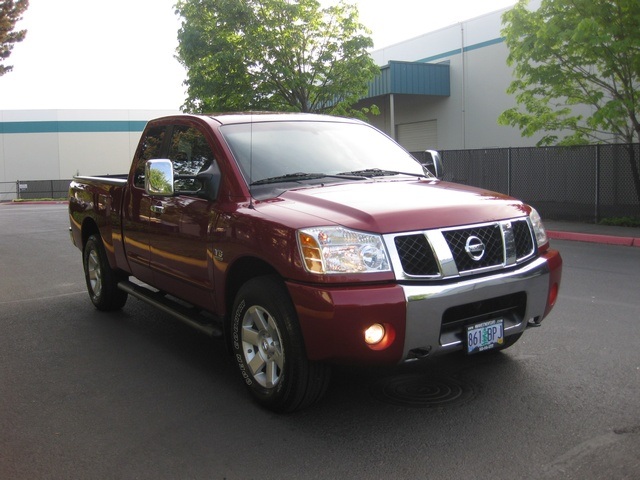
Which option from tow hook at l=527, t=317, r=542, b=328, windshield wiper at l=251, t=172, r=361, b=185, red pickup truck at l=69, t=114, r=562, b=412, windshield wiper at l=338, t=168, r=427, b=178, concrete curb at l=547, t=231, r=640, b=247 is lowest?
concrete curb at l=547, t=231, r=640, b=247

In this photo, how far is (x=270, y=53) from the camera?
20.8 meters

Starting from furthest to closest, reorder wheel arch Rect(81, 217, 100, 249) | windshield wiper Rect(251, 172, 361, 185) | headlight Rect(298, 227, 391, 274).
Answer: wheel arch Rect(81, 217, 100, 249) → windshield wiper Rect(251, 172, 361, 185) → headlight Rect(298, 227, 391, 274)

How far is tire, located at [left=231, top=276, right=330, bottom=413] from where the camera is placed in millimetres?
3865

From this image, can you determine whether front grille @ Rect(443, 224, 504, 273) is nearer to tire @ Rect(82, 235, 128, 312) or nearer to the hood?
the hood

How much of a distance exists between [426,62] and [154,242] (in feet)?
74.7

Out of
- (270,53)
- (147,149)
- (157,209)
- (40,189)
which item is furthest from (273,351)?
(40,189)

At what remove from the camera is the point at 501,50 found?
23000mm

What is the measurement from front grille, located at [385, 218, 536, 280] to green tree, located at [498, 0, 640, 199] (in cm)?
1068

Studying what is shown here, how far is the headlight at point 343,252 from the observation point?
3.70m

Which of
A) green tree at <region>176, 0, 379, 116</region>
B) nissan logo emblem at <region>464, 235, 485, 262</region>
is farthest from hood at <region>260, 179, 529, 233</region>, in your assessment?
green tree at <region>176, 0, 379, 116</region>

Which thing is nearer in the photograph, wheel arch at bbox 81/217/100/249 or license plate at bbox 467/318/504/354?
license plate at bbox 467/318/504/354

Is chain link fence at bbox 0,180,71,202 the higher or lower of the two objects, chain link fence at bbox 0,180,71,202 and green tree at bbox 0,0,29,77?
the lower

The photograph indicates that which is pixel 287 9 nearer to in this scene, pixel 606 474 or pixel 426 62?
pixel 426 62

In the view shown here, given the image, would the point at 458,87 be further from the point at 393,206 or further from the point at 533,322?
the point at 393,206
